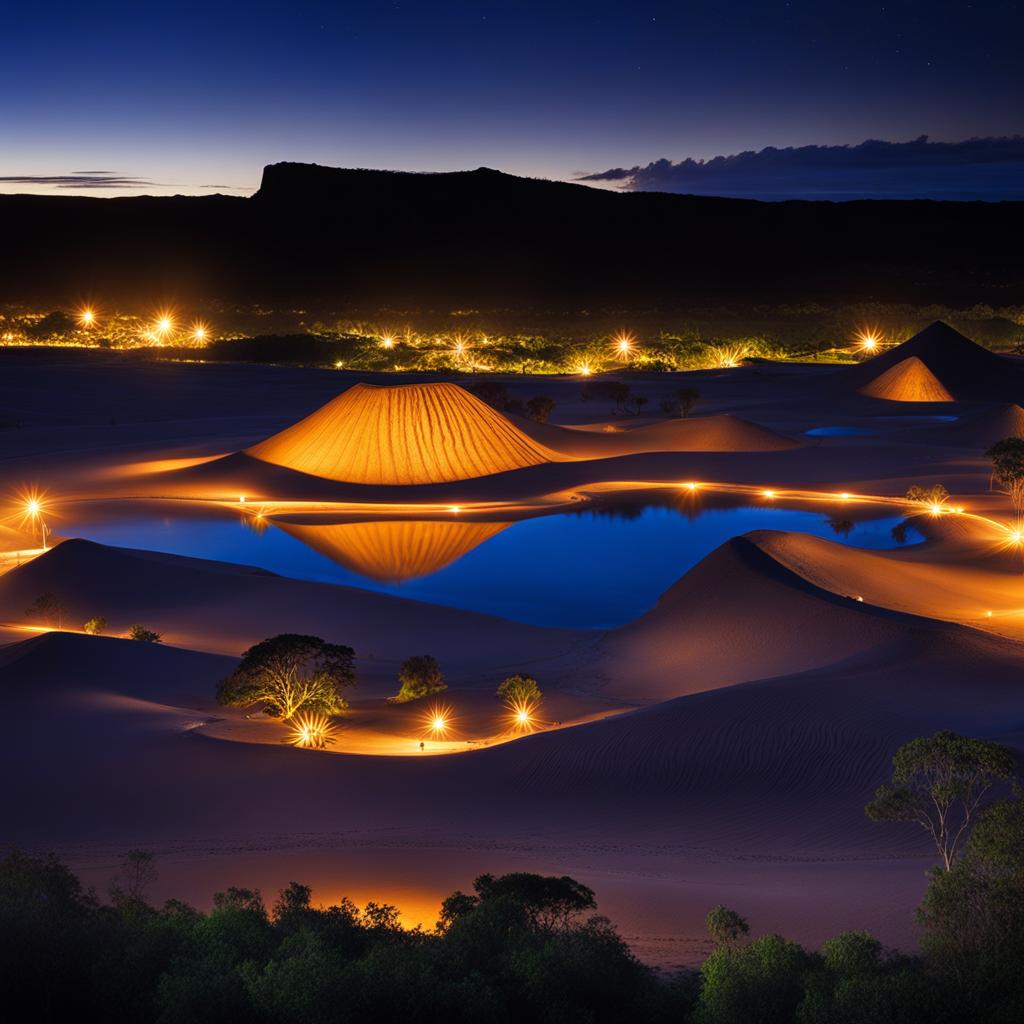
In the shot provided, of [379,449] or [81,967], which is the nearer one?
[81,967]

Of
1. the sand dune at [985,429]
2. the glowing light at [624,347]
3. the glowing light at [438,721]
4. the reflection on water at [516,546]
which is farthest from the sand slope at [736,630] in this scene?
the glowing light at [624,347]

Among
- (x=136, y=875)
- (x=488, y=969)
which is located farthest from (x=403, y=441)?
(x=488, y=969)

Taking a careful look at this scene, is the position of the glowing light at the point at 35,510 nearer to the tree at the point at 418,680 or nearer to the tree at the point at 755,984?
the tree at the point at 418,680

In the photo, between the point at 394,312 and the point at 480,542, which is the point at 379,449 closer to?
the point at 480,542

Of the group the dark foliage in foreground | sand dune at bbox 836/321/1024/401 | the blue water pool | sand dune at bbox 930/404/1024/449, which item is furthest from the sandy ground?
sand dune at bbox 836/321/1024/401

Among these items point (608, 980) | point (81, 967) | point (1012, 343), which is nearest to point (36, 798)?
point (81, 967)

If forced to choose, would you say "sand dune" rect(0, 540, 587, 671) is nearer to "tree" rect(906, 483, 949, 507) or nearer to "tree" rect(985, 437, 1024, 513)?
"tree" rect(985, 437, 1024, 513)
